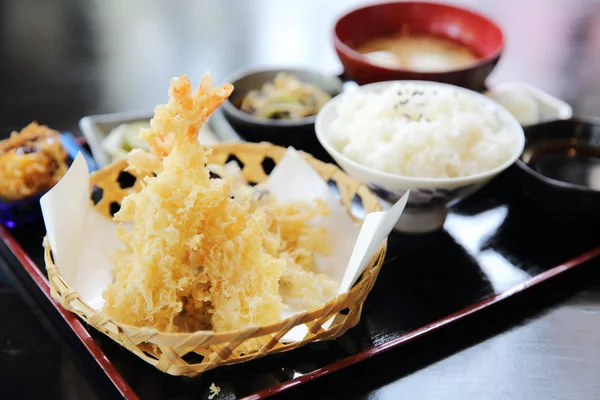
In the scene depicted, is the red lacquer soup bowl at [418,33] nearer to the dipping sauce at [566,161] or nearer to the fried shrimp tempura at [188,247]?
the dipping sauce at [566,161]

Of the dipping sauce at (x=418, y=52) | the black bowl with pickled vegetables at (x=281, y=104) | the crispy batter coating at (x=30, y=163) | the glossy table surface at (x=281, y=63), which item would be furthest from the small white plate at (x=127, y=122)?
the dipping sauce at (x=418, y=52)

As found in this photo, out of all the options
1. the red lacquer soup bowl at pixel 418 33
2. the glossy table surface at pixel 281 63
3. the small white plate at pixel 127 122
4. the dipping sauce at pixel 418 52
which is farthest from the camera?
the dipping sauce at pixel 418 52

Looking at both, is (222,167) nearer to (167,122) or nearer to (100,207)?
(100,207)

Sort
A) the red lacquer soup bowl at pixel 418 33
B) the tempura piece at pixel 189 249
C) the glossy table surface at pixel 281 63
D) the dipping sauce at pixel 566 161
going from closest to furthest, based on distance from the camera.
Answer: the tempura piece at pixel 189 249
the glossy table surface at pixel 281 63
the dipping sauce at pixel 566 161
the red lacquer soup bowl at pixel 418 33

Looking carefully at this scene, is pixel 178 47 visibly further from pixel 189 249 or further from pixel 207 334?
pixel 207 334

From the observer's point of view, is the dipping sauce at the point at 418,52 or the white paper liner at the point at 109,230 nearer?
the white paper liner at the point at 109,230

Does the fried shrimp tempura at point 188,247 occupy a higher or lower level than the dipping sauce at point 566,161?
higher

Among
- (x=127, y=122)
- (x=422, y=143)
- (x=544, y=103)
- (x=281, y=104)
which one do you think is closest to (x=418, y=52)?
(x=544, y=103)
